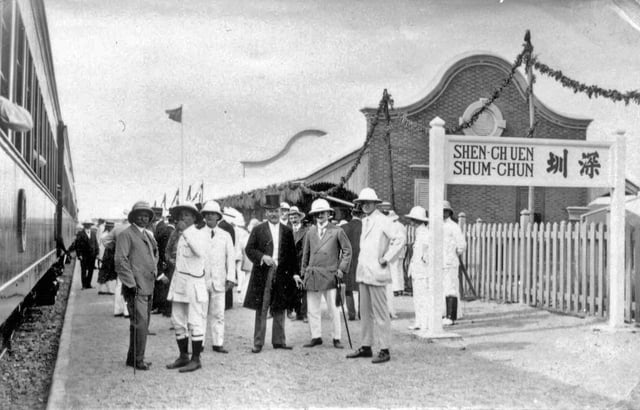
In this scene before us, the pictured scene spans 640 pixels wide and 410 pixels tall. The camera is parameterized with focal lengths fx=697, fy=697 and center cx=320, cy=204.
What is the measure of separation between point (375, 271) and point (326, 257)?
1096 mm

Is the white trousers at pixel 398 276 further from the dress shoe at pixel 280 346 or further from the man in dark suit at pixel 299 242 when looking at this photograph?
the dress shoe at pixel 280 346

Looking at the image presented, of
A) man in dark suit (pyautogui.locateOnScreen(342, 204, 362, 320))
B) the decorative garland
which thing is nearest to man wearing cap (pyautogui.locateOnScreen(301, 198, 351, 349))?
man in dark suit (pyautogui.locateOnScreen(342, 204, 362, 320))

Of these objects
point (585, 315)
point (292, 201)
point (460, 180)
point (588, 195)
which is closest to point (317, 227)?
point (460, 180)

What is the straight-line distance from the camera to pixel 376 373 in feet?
20.7

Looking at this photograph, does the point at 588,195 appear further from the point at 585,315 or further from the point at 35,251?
the point at 35,251

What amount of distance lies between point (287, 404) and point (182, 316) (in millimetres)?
1746

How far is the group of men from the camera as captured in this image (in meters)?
6.55

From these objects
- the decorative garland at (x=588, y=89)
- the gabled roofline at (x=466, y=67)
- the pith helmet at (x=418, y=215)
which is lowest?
the pith helmet at (x=418, y=215)

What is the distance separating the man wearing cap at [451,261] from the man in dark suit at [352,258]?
1.38 m

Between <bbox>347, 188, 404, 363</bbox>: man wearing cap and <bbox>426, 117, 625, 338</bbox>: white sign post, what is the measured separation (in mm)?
1096

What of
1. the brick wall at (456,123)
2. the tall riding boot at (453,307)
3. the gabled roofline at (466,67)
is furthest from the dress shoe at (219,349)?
the gabled roofline at (466,67)

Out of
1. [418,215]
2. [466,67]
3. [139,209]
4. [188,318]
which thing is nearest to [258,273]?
[188,318]

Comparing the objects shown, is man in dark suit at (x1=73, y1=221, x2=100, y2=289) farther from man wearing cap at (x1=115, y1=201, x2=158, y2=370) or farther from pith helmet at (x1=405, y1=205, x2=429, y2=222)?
man wearing cap at (x1=115, y1=201, x2=158, y2=370)

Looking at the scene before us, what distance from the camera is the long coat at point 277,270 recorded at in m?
7.79
